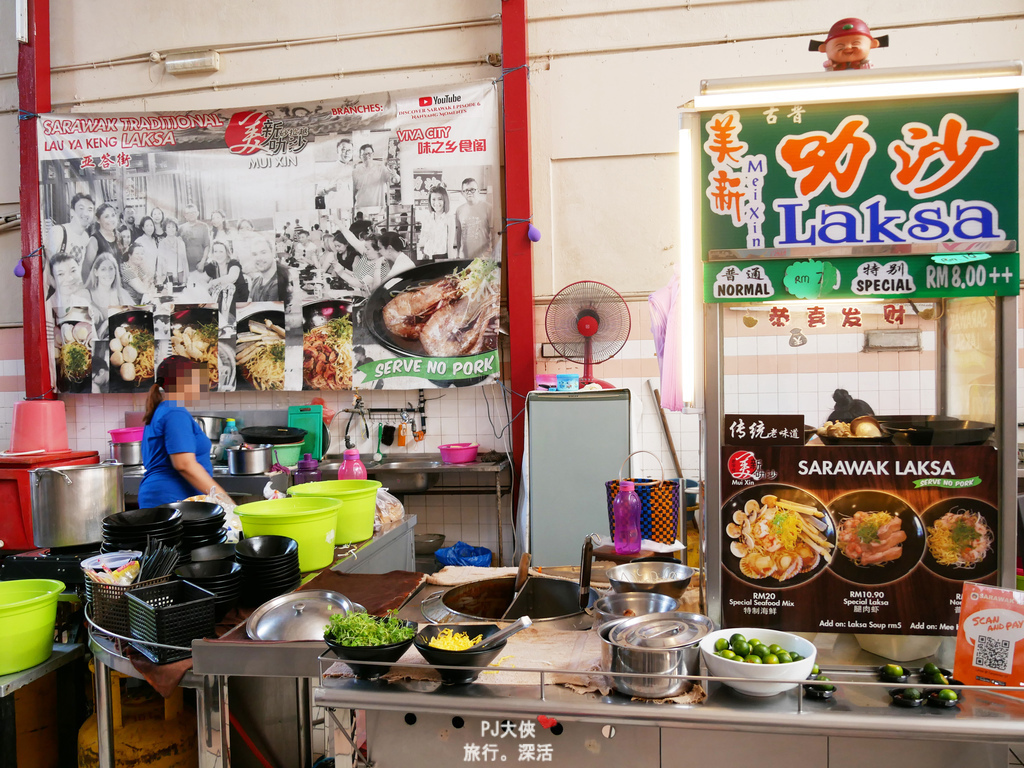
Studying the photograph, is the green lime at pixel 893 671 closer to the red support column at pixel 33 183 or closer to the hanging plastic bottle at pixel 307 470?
the hanging plastic bottle at pixel 307 470

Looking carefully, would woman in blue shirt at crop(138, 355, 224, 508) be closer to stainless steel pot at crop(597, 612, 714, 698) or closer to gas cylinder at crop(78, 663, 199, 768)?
gas cylinder at crop(78, 663, 199, 768)

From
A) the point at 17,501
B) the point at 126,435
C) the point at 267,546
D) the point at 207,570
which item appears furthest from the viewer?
the point at 126,435

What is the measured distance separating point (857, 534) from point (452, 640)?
3.56ft

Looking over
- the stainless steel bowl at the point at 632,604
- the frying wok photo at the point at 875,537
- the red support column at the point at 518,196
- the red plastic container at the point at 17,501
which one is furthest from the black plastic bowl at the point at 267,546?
the red support column at the point at 518,196

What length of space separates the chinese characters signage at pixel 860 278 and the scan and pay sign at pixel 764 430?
0.32 metres

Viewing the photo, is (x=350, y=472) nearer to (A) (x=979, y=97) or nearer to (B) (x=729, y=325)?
(B) (x=729, y=325)

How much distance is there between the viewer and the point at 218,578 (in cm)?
219

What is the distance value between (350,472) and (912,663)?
274cm

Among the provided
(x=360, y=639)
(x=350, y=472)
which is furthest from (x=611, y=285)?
(x=360, y=639)

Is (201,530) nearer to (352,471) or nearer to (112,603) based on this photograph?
(112,603)

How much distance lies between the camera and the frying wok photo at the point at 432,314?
541 cm

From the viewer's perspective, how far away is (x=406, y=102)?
5.45m

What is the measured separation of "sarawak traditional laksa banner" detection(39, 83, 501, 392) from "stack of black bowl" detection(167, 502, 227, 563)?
2.96 m

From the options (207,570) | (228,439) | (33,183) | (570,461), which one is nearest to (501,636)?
(207,570)
